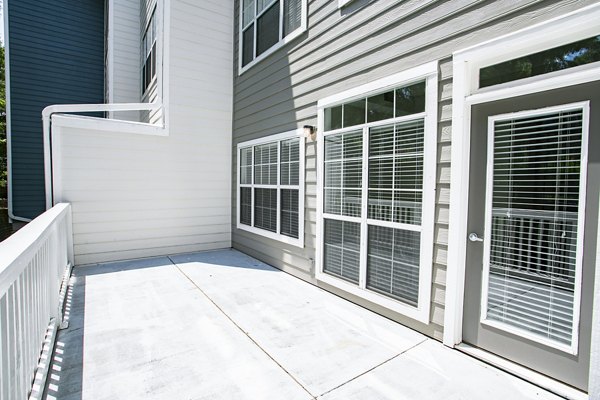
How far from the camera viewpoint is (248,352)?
2574 mm

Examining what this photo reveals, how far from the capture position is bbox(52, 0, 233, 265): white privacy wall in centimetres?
509

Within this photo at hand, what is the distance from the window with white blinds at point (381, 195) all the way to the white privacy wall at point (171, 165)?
9.94 feet

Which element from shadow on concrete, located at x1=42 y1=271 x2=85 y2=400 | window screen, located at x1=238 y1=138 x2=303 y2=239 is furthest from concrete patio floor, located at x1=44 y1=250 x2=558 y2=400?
window screen, located at x1=238 y1=138 x2=303 y2=239

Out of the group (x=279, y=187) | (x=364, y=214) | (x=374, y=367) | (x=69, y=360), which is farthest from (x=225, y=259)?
(x=374, y=367)

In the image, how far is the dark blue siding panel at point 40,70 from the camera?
346 inches

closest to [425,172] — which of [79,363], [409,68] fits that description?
[409,68]

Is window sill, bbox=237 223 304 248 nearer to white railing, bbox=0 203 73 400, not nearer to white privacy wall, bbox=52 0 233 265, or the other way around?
white privacy wall, bbox=52 0 233 265

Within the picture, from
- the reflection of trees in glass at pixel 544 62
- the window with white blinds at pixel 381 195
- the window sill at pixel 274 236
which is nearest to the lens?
the reflection of trees in glass at pixel 544 62

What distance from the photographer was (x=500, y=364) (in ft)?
7.61

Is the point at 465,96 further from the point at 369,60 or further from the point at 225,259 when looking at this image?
the point at 225,259

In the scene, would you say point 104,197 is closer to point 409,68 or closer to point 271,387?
point 271,387

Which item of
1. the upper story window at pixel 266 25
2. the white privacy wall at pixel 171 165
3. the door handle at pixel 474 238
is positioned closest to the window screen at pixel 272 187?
the white privacy wall at pixel 171 165

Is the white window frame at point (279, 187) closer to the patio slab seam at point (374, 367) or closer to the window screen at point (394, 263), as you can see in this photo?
the window screen at point (394, 263)

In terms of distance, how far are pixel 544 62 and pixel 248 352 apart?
302 centimetres
